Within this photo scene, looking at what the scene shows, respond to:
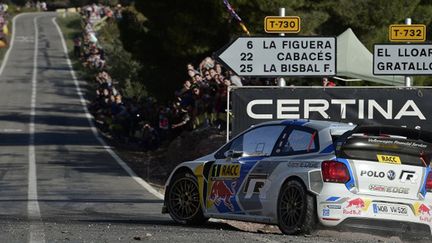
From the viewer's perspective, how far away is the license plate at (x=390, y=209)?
1284cm

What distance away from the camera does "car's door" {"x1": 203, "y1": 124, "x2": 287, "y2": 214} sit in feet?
45.6

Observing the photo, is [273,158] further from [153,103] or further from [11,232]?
[153,103]

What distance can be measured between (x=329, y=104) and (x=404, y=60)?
1840 millimetres

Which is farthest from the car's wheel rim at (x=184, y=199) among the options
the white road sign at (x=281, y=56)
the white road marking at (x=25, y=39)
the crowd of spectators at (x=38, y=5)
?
the crowd of spectators at (x=38, y=5)

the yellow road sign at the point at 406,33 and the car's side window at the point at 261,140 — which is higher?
the yellow road sign at the point at 406,33

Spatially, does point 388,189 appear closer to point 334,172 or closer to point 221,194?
point 334,172

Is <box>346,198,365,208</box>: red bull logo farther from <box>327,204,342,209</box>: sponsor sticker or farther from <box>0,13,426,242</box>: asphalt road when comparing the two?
<box>0,13,426,242</box>: asphalt road

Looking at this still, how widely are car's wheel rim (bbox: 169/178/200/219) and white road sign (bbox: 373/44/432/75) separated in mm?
5886

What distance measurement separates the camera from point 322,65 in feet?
62.7

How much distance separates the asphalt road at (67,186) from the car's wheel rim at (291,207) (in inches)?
8.9

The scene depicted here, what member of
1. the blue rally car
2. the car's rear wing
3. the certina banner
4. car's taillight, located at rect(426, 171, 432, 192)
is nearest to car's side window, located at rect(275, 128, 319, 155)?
the blue rally car

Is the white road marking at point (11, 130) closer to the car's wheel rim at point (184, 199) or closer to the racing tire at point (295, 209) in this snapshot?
the car's wheel rim at point (184, 199)

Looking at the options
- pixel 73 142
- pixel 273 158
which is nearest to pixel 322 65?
pixel 273 158

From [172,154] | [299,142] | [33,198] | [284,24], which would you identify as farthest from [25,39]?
[299,142]
